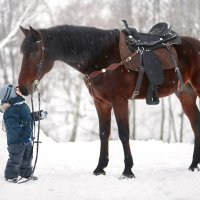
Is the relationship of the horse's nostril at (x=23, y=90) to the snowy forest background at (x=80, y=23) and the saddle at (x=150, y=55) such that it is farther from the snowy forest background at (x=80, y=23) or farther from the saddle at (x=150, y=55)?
the snowy forest background at (x=80, y=23)

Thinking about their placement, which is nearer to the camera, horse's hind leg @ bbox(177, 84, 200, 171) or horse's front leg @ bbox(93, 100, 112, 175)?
horse's front leg @ bbox(93, 100, 112, 175)

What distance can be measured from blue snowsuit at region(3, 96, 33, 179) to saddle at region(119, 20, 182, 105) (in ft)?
5.15

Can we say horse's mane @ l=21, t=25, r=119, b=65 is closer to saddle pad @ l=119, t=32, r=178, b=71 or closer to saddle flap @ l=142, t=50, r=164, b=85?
saddle pad @ l=119, t=32, r=178, b=71

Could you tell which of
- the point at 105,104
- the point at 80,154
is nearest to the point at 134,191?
the point at 105,104

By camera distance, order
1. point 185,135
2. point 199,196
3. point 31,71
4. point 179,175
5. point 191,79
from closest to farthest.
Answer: point 199,196, point 31,71, point 179,175, point 191,79, point 185,135

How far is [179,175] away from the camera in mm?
5480

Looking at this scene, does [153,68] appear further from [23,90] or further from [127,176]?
[23,90]

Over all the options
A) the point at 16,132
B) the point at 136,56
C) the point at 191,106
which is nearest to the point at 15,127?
the point at 16,132

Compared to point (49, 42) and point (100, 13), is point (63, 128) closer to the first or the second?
point (100, 13)

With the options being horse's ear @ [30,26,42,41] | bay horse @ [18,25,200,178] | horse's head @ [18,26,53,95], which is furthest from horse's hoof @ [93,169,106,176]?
horse's ear @ [30,26,42,41]

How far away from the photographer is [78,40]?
5.39 m

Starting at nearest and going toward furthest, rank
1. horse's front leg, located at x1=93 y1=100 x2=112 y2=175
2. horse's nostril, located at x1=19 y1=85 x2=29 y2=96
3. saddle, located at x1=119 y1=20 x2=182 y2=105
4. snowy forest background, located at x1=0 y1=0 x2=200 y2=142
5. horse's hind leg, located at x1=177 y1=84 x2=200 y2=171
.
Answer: horse's nostril, located at x1=19 y1=85 x2=29 y2=96 → saddle, located at x1=119 y1=20 x2=182 y2=105 → horse's front leg, located at x1=93 y1=100 x2=112 y2=175 → horse's hind leg, located at x1=177 y1=84 x2=200 y2=171 → snowy forest background, located at x1=0 y1=0 x2=200 y2=142

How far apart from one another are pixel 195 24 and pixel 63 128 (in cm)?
1219

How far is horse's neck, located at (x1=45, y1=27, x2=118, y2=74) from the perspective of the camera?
534cm
